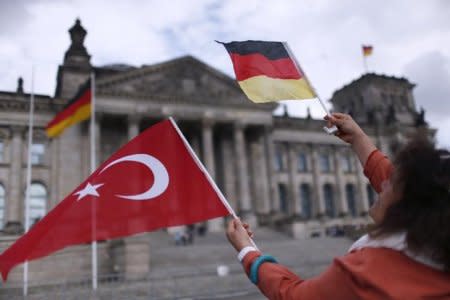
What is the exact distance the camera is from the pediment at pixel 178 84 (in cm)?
3906

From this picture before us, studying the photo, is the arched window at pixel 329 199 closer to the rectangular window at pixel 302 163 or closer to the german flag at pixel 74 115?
the rectangular window at pixel 302 163

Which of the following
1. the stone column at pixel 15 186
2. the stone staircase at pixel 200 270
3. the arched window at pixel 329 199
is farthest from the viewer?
the arched window at pixel 329 199

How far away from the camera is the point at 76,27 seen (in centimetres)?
4262

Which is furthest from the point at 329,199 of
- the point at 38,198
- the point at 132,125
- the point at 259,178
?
the point at 38,198

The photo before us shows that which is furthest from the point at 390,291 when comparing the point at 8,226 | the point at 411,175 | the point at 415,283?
the point at 8,226

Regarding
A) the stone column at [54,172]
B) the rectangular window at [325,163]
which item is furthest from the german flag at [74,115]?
the rectangular window at [325,163]

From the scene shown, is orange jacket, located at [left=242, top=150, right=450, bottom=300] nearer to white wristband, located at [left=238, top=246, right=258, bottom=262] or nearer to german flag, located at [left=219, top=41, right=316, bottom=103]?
white wristband, located at [left=238, top=246, right=258, bottom=262]

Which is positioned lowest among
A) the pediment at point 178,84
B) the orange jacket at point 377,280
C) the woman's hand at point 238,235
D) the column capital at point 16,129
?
the orange jacket at point 377,280

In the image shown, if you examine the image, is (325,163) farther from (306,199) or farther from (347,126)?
(347,126)

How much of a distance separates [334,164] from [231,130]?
1622cm

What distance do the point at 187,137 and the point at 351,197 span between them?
22.6 metres

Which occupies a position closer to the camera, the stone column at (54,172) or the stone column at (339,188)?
the stone column at (54,172)

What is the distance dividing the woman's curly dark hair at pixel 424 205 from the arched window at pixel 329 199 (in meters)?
52.4

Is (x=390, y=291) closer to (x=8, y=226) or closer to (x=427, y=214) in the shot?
(x=427, y=214)
